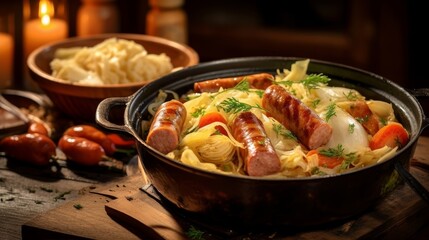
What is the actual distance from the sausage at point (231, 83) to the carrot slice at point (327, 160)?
2.13ft

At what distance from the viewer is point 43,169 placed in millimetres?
3395

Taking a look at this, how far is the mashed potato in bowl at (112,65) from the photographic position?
3.84m

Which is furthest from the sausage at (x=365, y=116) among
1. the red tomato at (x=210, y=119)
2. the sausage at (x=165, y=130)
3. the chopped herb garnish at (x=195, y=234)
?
the chopped herb garnish at (x=195, y=234)

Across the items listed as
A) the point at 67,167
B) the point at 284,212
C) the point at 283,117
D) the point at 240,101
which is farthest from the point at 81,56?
the point at 284,212

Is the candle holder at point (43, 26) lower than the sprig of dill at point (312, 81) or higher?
lower

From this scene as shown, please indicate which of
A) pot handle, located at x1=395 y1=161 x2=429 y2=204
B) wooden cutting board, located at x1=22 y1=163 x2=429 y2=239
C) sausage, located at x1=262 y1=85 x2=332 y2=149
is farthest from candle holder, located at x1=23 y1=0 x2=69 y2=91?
pot handle, located at x1=395 y1=161 x2=429 y2=204

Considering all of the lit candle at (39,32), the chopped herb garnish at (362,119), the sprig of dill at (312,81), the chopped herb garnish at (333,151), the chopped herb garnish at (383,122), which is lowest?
the lit candle at (39,32)

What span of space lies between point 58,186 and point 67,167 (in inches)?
8.0

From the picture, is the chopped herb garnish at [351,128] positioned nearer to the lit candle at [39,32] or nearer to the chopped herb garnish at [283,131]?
the chopped herb garnish at [283,131]

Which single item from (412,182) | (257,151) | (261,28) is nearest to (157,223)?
(257,151)

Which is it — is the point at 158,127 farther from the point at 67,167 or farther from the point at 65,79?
the point at 65,79

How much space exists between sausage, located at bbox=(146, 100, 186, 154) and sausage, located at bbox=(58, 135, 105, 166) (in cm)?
65

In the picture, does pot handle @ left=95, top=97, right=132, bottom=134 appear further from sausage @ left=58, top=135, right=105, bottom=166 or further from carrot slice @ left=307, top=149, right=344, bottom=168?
carrot slice @ left=307, top=149, right=344, bottom=168

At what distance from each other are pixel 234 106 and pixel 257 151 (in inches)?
17.9
